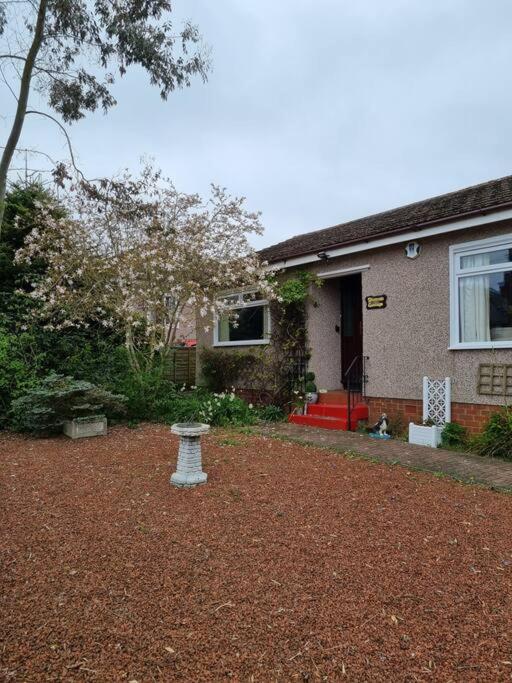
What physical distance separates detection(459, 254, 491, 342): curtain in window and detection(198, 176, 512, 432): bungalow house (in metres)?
0.02

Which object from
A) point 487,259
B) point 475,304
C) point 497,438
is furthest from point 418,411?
point 487,259

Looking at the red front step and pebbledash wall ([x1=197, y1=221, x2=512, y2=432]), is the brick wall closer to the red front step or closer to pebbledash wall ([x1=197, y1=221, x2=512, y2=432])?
pebbledash wall ([x1=197, y1=221, x2=512, y2=432])

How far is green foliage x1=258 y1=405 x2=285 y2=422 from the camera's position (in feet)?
31.3

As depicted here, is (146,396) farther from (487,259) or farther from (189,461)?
(487,259)

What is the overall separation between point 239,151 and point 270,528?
12.7 metres

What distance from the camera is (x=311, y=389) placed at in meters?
9.40

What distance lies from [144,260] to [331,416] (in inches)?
187

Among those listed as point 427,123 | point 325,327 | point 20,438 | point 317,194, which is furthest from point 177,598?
point 317,194

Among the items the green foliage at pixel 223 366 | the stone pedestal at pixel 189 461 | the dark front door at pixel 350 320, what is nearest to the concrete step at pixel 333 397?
the dark front door at pixel 350 320

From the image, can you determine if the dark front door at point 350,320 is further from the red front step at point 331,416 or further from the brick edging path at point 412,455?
the brick edging path at point 412,455

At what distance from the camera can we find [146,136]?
969 cm

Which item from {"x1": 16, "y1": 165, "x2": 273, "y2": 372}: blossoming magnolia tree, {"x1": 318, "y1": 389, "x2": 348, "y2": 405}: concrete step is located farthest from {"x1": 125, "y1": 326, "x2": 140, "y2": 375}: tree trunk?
{"x1": 318, "y1": 389, "x2": 348, "y2": 405}: concrete step

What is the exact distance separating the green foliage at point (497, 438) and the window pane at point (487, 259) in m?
2.28

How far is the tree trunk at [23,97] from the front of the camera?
498 centimetres
